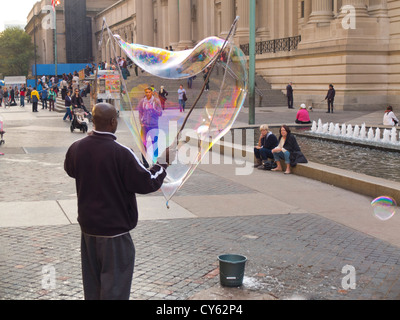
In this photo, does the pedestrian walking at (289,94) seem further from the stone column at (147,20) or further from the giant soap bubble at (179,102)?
the stone column at (147,20)

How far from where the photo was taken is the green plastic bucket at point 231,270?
5605 millimetres

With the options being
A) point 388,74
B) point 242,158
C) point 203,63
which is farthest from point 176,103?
point 388,74

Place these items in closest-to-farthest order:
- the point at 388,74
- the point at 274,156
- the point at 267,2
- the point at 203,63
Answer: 1. the point at 203,63
2. the point at 274,156
3. the point at 388,74
4. the point at 267,2

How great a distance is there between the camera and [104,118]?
4.24 meters

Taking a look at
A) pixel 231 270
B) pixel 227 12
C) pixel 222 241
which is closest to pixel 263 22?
pixel 227 12

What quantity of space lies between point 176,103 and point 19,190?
3.98 m

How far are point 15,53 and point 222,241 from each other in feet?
348

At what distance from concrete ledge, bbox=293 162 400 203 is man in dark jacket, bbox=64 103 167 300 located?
629cm

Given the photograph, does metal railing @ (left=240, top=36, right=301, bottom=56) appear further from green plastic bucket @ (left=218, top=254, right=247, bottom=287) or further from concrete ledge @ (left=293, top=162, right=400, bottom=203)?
green plastic bucket @ (left=218, top=254, right=247, bottom=287)

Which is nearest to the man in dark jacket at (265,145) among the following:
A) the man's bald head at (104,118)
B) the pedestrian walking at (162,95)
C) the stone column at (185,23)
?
the pedestrian walking at (162,95)

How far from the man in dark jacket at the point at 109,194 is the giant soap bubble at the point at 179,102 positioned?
2.63m

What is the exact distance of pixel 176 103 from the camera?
854 cm

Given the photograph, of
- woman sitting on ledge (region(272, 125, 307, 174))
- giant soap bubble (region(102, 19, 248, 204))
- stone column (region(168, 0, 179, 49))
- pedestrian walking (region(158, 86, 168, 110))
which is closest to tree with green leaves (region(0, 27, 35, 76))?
stone column (region(168, 0, 179, 49))
